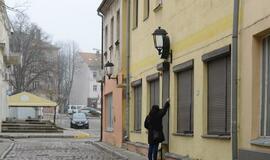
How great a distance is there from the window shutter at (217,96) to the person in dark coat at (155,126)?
8.63ft

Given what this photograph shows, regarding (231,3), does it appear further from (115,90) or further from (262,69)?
(115,90)

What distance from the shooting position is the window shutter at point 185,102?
14227 millimetres

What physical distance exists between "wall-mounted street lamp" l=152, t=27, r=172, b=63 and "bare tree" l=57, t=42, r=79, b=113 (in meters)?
80.6

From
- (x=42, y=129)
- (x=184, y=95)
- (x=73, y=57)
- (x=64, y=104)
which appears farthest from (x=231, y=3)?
(x=73, y=57)

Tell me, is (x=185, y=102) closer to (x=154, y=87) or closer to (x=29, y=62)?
(x=154, y=87)

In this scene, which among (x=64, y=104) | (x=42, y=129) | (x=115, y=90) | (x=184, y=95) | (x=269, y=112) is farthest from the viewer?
(x=64, y=104)

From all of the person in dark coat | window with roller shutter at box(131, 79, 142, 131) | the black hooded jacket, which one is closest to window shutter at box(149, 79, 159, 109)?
window with roller shutter at box(131, 79, 142, 131)

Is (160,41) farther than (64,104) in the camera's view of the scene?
No

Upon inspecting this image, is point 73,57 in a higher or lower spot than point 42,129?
higher

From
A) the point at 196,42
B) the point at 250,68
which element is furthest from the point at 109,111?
the point at 250,68

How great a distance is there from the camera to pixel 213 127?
12.5 metres

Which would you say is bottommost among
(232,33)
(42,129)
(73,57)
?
(42,129)

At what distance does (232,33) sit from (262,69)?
1109mm

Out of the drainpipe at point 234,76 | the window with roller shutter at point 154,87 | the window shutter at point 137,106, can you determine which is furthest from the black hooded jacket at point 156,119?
the window shutter at point 137,106
